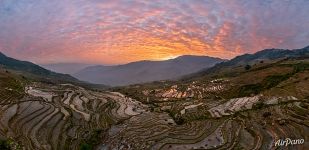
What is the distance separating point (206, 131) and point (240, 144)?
8210 mm

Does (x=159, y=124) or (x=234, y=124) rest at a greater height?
(x=234, y=124)

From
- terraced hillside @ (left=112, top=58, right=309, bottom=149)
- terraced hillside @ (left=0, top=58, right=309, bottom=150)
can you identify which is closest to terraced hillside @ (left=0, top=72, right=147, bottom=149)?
terraced hillside @ (left=0, top=58, right=309, bottom=150)

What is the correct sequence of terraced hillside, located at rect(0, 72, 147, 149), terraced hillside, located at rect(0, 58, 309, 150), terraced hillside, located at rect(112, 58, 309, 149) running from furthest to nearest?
terraced hillside, located at rect(0, 72, 147, 149), terraced hillside, located at rect(0, 58, 309, 150), terraced hillside, located at rect(112, 58, 309, 149)

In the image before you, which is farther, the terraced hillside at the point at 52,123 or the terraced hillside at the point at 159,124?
the terraced hillside at the point at 52,123

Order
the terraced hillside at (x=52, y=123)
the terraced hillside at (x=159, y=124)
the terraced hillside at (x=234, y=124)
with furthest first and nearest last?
the terraced hillside at (x=52, y=123), the terraced hillside at (x=159, y=124), the terraced hillside at (x=234, y=124)

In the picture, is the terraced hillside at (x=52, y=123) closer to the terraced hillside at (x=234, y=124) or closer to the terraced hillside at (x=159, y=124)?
the terraced hillside at (x=159, y=124)

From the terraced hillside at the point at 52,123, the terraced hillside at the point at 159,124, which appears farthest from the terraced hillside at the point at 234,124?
the terraced hillside at the point at 52,123

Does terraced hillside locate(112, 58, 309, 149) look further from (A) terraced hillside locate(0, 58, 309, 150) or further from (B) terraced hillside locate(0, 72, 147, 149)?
(B) terraced hillside locate(0, 72, 147, 149)

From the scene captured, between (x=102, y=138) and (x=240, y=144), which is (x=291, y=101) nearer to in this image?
(x=240, y=144)

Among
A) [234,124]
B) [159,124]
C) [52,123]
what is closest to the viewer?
[234,124]

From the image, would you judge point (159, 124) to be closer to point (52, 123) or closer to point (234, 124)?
point (234, 124)

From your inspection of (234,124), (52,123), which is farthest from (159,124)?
(52,123)

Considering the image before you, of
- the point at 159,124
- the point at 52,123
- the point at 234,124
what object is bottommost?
the point at 159,124

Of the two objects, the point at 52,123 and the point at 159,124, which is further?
the point at 159,124
